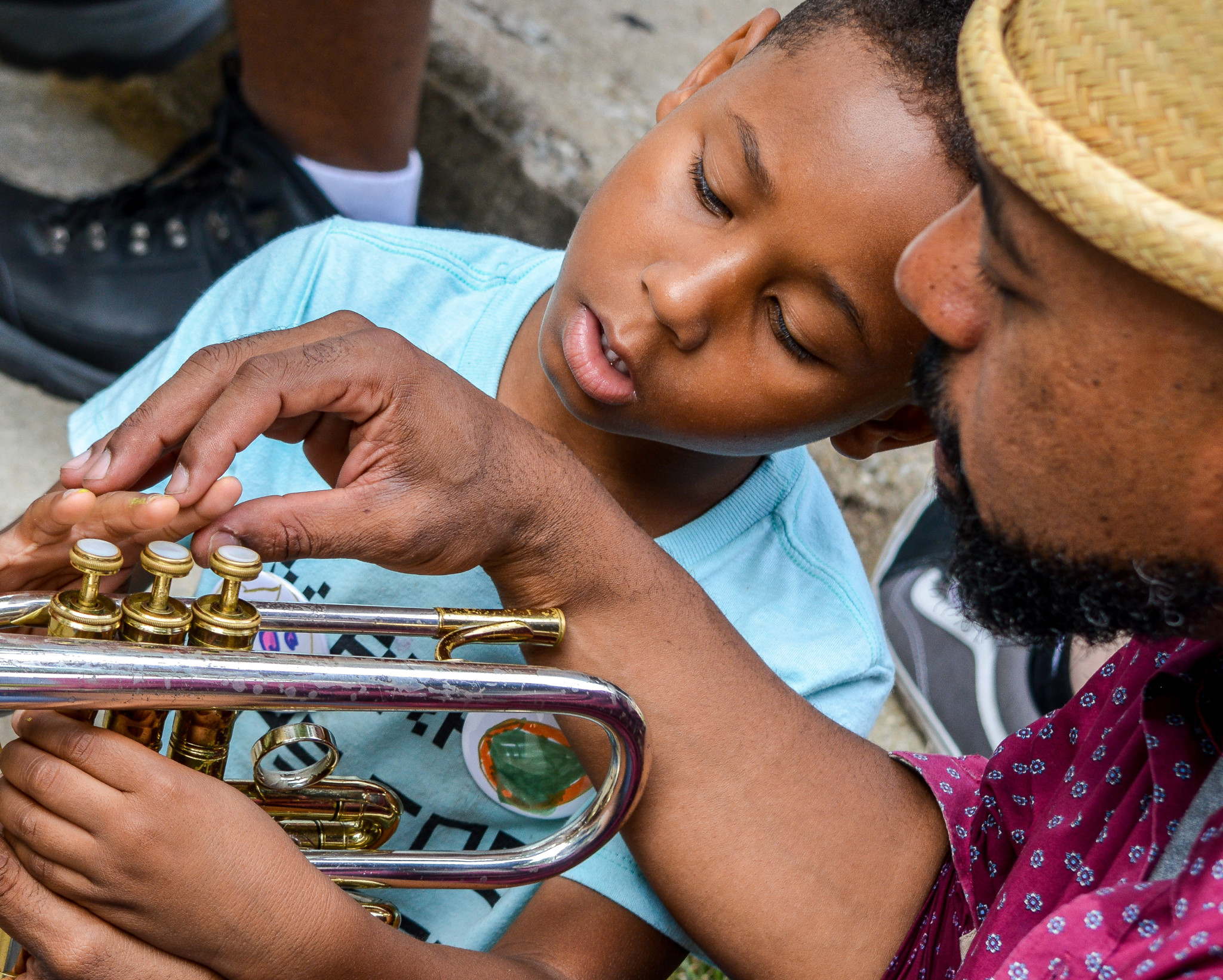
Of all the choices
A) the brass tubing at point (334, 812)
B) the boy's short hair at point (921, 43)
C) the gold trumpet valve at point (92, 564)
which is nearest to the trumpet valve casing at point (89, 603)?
the gold trumpet valve at point (92, 564)

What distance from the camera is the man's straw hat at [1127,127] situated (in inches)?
26.8

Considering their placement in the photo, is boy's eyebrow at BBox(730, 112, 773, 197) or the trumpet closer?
the trumpet

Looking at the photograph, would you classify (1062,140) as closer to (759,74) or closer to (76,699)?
(759,74)

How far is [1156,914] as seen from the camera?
2.85 ft

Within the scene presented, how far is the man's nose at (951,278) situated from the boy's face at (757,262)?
224mm

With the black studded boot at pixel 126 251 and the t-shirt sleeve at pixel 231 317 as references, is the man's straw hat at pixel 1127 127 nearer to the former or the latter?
the t-shirt sleeve at pixel 231 317

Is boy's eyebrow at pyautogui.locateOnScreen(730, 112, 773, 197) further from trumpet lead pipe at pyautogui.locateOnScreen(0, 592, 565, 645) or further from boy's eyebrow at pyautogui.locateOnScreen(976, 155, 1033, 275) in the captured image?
trumpet lead pipe at pyautogui.locateOnScreen(0, 592, 565, 645)

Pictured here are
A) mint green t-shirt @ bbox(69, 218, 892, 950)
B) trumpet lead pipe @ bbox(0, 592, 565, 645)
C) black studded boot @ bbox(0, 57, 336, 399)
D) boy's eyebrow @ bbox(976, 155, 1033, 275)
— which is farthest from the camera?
black studded boot @ bbox(0, 57, 336, 399)

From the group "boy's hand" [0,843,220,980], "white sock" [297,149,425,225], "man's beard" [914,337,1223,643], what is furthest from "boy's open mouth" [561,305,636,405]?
"white sock" [297,149,425,225]

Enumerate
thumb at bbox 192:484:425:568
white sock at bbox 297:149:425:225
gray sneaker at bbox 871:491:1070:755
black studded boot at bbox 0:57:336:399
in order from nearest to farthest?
thumb at bbox 192:484:425:568, gray sneaker at bbox 871:491:1070:755, black studded boot at bbox 0:57:336:399, white sock at bbox 297:149:425:225

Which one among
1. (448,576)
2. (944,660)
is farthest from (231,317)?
(944,660)

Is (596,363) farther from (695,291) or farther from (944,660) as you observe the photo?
(944,660)

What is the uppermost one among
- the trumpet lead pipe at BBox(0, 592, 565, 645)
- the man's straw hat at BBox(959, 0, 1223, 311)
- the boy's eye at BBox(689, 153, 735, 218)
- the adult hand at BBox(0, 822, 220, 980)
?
the man's straw hat at BBox(959, 0, 1223, 311)

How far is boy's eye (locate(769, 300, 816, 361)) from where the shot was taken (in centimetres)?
120
